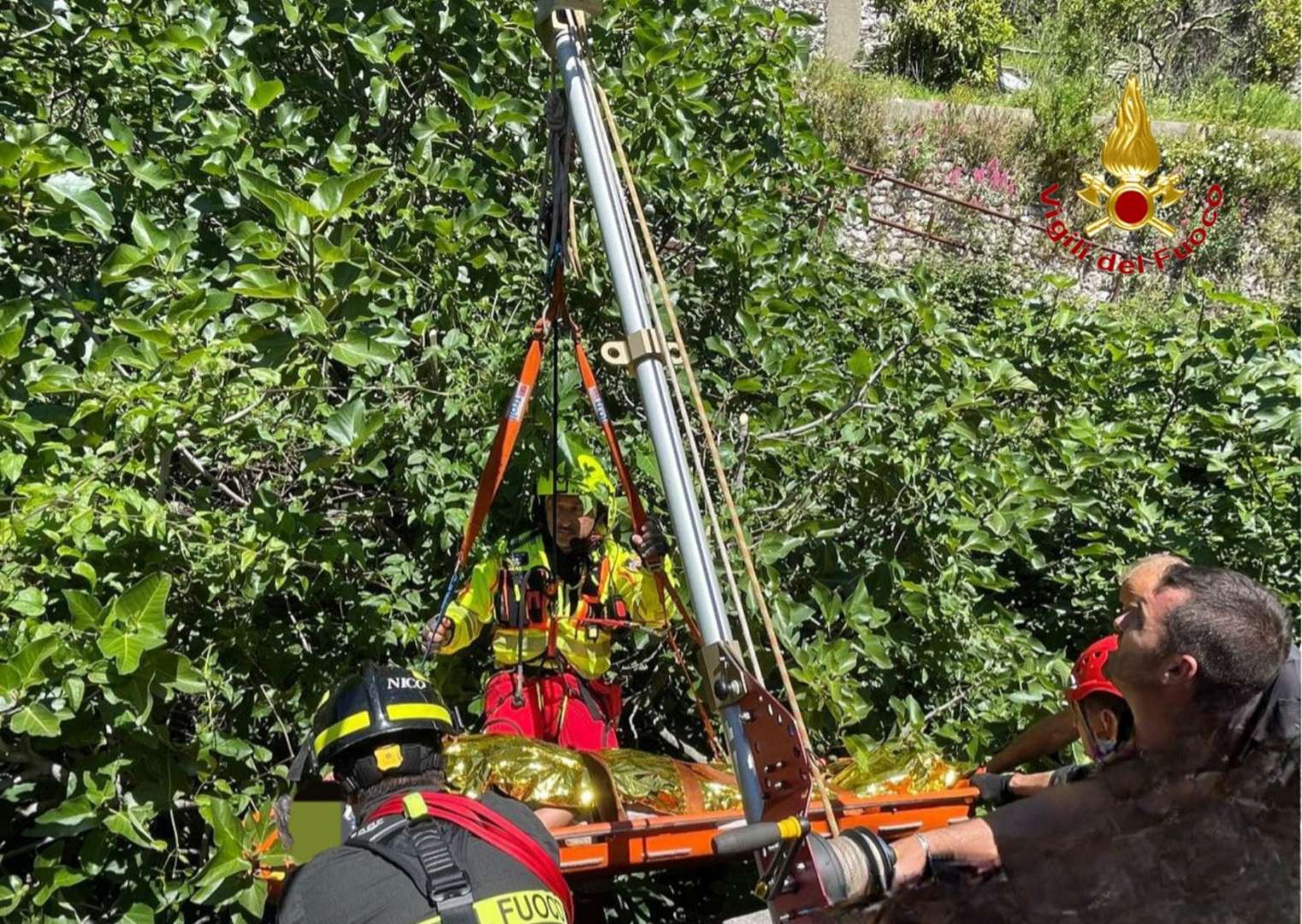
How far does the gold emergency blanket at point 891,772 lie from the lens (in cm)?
308

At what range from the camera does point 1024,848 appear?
1503 millimetres

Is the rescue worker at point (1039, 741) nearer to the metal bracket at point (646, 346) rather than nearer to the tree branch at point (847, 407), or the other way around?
the tree branch at point (847, 407)

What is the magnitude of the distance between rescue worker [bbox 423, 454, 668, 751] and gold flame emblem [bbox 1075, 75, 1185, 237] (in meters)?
10.9

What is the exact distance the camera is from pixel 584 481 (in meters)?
3.46

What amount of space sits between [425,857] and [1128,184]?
13315 mm

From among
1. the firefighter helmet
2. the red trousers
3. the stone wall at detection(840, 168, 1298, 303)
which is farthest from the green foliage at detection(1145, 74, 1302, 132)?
the firefighter helmet

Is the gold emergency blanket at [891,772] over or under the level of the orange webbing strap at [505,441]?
under

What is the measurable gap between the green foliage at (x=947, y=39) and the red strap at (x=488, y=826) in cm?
1526

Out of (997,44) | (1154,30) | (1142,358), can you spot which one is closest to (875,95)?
(997,44)

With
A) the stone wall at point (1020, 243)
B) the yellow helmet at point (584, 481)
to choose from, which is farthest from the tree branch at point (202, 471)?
the stone wall at point (1020, 243)

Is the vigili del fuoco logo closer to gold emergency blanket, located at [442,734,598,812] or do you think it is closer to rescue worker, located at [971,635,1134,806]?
rescue worker, located at [971,635,1134,806]

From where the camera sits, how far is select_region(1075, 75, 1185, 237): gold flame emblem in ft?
41.0

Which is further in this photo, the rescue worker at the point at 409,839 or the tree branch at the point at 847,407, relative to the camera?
the tree branch at the point at 847,407

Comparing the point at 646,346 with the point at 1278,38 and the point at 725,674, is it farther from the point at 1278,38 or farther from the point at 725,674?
the point at 1278,38
